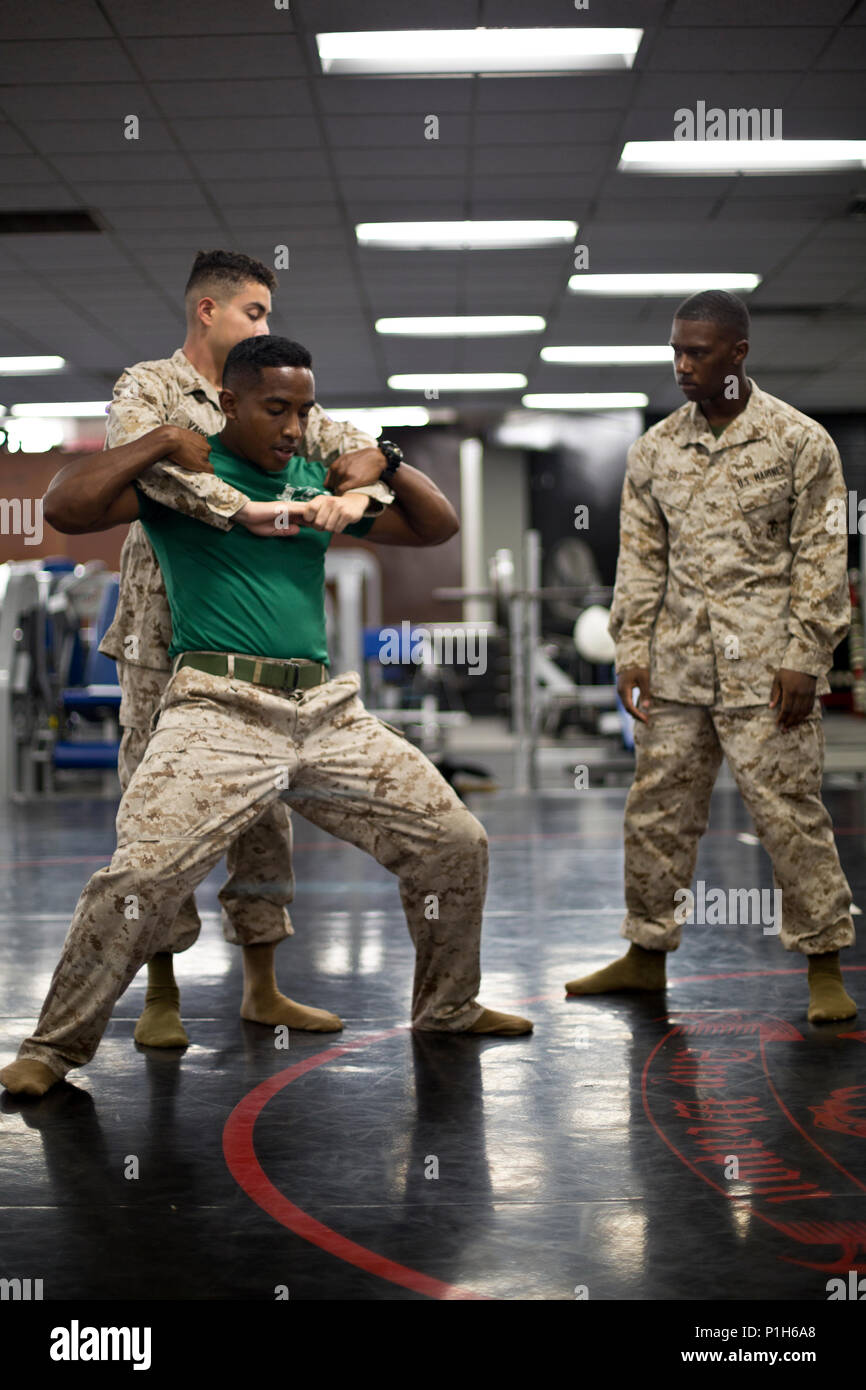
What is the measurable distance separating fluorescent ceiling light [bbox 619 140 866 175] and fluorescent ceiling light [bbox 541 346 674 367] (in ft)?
14.8

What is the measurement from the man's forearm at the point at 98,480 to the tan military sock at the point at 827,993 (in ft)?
5.48

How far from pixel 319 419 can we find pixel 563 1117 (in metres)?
1.50

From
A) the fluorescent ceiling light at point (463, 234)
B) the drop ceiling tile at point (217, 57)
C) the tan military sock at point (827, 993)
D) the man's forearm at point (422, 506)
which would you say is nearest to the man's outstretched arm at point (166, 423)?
the man's forearm at point (422, 506)

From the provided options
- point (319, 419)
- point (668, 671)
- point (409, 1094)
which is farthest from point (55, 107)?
point (409, 1094)

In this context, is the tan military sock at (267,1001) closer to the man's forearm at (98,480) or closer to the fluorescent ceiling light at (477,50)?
the man's forearm at (98,480)

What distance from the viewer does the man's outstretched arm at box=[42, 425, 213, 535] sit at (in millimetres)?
2387

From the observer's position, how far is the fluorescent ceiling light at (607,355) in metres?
12.5

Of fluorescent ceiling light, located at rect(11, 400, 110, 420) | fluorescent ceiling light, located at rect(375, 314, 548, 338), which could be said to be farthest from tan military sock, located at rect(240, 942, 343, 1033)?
fluorescent ceiling light, located at rect(11, 400, 110, 420)

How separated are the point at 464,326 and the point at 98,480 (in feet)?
31.9

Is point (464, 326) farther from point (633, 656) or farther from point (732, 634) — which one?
point (732, 634)

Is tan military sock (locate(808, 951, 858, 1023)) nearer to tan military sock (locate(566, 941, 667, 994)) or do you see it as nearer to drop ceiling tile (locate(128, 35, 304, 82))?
tan military sock (locate(566, 941, 667, 994))

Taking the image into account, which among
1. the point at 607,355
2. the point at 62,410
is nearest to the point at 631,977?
the point at 607,355
